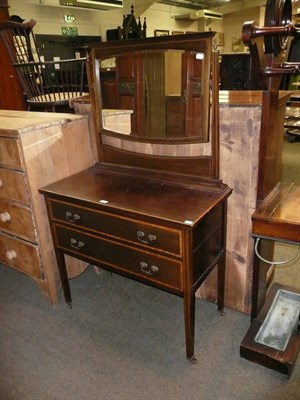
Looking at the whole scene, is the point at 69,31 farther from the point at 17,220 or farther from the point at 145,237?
the point at 145,237

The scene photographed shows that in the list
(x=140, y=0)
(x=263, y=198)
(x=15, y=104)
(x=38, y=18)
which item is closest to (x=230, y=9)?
(x=140, y=0)

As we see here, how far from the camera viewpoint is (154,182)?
1.58 m

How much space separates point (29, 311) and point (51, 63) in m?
1.53

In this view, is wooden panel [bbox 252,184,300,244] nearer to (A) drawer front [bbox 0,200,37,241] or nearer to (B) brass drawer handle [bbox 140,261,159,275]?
(B) brass drawer handle [bbox 140,261,159,275]

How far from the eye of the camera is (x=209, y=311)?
5.96ft

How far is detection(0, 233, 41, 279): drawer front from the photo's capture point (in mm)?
1812

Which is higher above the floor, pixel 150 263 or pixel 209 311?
pixel 150 263

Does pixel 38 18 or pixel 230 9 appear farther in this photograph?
pixel 230 9

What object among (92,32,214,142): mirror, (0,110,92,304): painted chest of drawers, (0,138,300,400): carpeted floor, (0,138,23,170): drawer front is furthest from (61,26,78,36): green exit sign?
(0,138,300,400): carpeted floor

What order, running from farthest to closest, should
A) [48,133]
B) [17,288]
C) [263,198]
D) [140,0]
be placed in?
[140,0] → [17,288] → [48,133] → [263,198]

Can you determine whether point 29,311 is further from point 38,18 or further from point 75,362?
point 38,18

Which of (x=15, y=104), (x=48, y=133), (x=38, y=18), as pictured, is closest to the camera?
(x=48, y=133)

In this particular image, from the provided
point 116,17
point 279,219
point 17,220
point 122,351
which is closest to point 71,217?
point 17,220

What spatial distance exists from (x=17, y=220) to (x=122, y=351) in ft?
3.00
